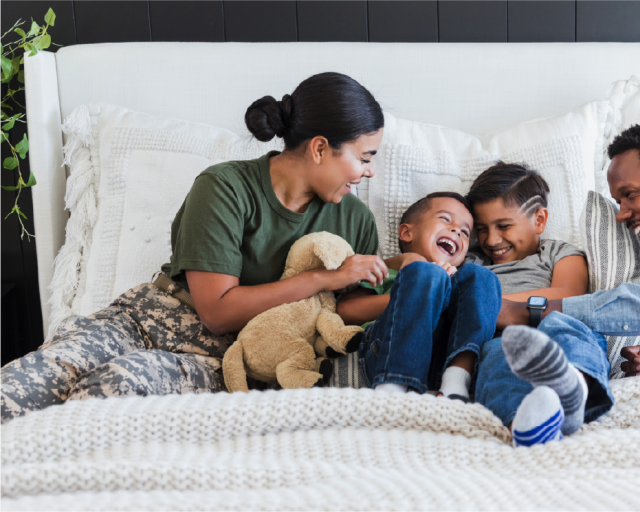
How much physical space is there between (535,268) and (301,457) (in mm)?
820

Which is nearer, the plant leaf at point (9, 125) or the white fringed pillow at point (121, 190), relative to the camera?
the white fringed pillow at point (121, 190)

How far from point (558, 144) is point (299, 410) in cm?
109

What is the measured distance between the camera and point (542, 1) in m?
1.77

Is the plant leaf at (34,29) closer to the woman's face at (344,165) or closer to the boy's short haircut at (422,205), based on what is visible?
the woman's face at (344,165)

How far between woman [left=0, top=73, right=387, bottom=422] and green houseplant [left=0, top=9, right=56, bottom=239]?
0.67 m

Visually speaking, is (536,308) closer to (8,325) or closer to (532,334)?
(532,334)

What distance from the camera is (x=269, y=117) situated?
4.16 feet

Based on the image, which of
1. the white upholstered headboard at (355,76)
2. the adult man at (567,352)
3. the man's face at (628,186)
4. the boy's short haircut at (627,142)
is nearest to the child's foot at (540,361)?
the adult man at (567,352)

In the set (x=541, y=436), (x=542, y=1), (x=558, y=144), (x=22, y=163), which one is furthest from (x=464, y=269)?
(x=22, y=163)

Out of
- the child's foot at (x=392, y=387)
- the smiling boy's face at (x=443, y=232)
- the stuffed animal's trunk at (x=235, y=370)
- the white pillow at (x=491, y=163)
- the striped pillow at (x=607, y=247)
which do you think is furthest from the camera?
the white pillow at (x=491, y=163)

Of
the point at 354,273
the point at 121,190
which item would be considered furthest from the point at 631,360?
the point at 121,190

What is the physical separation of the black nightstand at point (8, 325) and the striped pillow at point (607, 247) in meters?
1.64

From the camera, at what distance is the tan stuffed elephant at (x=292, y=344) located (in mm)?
1063

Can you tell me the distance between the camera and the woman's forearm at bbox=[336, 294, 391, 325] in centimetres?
121
